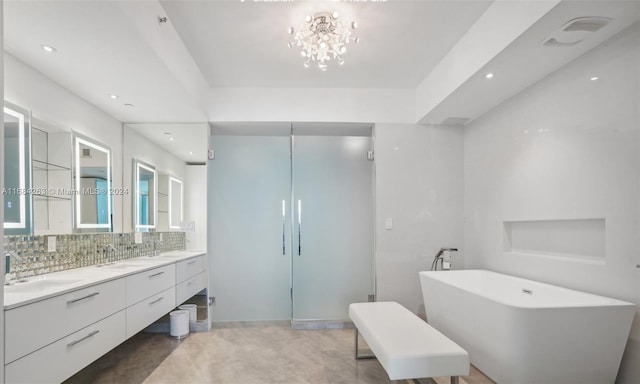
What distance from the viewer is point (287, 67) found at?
11.2 ft

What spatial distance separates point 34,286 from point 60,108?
1402 mm

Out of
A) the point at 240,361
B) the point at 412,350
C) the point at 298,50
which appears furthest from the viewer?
the point at 298,50

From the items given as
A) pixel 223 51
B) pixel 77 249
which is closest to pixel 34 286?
pixel 77 249

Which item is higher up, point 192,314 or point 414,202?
point 414,202

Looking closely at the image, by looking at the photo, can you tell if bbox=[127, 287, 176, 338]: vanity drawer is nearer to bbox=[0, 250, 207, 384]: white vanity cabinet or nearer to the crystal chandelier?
bbox=[0, 250, 207, 384]: white vanity cabinet

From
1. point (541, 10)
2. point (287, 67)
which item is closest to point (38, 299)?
point (287, 67)

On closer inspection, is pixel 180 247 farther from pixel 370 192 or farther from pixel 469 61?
pixel 469 61

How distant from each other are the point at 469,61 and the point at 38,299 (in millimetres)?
3082

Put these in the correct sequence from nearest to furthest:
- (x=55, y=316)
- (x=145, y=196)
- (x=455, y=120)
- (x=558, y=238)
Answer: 1. (x=55, y=316)
2. (x=558, y=238)
3. (x=145, y=196)
4. (x=455, y=120)

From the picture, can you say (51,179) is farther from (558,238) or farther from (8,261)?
(558,238)

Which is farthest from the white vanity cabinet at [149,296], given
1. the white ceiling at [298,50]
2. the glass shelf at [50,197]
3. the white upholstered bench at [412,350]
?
the white ceiling at [298,50]

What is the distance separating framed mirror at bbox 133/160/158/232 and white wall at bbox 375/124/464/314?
2398 millimetres

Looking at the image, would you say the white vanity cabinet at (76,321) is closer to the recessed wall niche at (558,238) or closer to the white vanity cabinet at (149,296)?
the white vanity cabinet at (149,296)

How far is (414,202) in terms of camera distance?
398 centimetres
